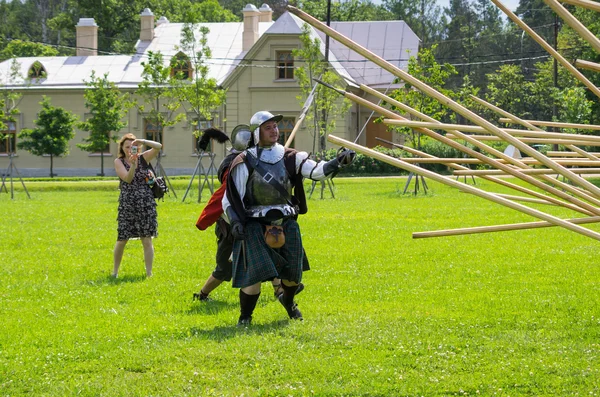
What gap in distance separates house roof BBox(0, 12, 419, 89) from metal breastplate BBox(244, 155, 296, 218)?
43.0 meters

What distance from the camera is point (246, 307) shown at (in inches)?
333

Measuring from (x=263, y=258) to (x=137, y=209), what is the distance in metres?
3.92

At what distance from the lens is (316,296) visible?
33.2 ft

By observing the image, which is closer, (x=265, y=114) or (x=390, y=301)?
(x=265, y=114)

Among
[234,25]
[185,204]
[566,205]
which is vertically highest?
[234,25]

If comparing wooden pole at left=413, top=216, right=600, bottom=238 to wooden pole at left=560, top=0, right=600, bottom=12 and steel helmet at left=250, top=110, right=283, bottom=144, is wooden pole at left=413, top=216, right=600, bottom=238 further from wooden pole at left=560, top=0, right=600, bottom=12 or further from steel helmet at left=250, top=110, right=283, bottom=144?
steel helmet at left=250, top=110, right=283, bottom=144

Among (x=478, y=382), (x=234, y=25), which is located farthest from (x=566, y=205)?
(x=234, y=25)

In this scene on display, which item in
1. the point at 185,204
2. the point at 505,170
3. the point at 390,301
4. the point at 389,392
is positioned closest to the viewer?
the point at 505,170

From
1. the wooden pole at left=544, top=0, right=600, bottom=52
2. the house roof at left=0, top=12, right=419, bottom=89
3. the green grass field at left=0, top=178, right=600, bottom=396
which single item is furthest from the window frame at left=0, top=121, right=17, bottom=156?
the wooden pole at left=544, top=0, right=600, bottom=52

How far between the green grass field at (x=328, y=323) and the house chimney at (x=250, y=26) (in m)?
38.9

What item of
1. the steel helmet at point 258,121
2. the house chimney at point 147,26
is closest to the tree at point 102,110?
the house chimney at point 147,26

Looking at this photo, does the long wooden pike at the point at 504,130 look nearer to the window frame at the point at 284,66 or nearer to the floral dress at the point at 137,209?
the floral dress at the point at 137,209

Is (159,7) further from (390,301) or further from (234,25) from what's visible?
(390,301)

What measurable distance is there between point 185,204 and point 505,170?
77.7 ft
